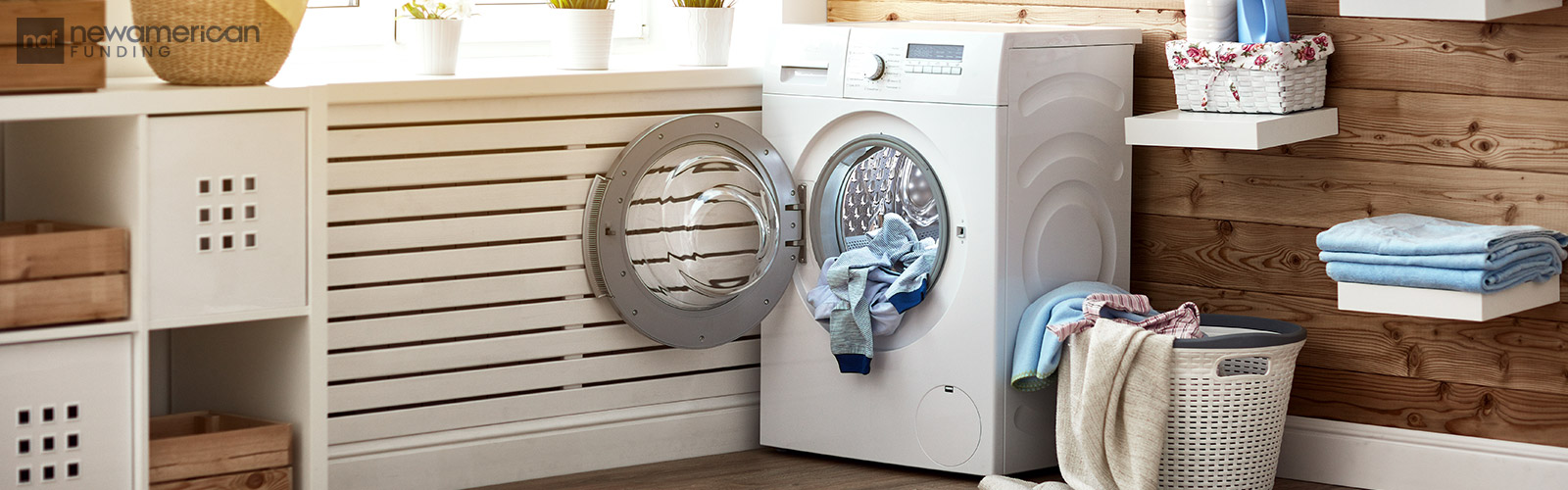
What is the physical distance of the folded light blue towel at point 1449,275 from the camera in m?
2.54

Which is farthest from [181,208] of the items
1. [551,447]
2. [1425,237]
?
[1425,237]

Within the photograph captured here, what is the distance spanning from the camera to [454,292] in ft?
9.54

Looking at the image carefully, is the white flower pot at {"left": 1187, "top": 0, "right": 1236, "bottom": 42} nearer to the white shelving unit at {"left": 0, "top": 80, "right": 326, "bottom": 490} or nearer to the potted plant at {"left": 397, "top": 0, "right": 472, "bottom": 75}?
the potted plant at {"left": 397, "top": 0, "right": 472, "bottom": 75}

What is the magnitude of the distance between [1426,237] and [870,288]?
94 centimetres

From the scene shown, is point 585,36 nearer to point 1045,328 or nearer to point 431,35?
point 431,35

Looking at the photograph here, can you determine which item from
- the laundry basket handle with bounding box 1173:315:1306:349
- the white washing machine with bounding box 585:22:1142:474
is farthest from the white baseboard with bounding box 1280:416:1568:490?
the white washing machine with bounding box 585:22:1142:474

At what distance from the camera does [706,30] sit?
3219 millimetres

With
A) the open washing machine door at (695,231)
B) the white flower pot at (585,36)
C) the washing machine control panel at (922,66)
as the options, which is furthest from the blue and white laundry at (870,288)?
the white flower pot at (585,36)

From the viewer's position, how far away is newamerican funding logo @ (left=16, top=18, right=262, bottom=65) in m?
2.14

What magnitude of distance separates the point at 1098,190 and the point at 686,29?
85cm

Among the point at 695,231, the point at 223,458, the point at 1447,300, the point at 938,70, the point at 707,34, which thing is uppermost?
the point at 707,34

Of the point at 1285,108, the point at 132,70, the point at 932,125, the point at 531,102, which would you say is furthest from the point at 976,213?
the point at 132,70

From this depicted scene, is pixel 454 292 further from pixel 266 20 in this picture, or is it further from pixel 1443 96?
pixel 1443 96

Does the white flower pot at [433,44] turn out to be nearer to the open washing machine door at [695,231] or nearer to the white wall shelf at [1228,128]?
the open washing machine door at [695,231]
